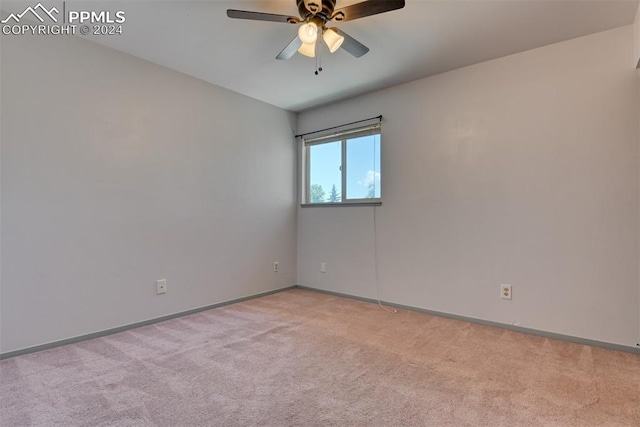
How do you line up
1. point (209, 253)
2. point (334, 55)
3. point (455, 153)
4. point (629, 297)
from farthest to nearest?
point (209, 253) → point (455, 153) → point (334, 55) → point (629, 297)

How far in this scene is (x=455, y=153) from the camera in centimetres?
290

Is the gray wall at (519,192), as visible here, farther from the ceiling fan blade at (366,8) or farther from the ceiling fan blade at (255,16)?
the ceiling fan blade at (255,16)

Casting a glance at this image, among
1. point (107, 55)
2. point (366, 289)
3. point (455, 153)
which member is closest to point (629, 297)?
point (455, 153)

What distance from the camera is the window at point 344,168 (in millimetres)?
3479

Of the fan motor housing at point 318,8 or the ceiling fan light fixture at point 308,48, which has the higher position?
the fan motor housing at point 318,8

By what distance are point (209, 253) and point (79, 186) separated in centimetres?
124

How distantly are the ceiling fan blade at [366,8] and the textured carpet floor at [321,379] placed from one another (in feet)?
6.72

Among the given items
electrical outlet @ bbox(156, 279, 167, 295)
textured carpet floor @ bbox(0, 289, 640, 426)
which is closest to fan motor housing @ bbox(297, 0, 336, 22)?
textured carpet floor @ bbox(0, 289, 640, 426)

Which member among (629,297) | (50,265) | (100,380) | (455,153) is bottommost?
(100,380)

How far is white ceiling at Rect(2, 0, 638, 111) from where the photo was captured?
201 cm

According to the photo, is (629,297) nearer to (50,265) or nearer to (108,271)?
(108,271)

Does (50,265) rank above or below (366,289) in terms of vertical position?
above
